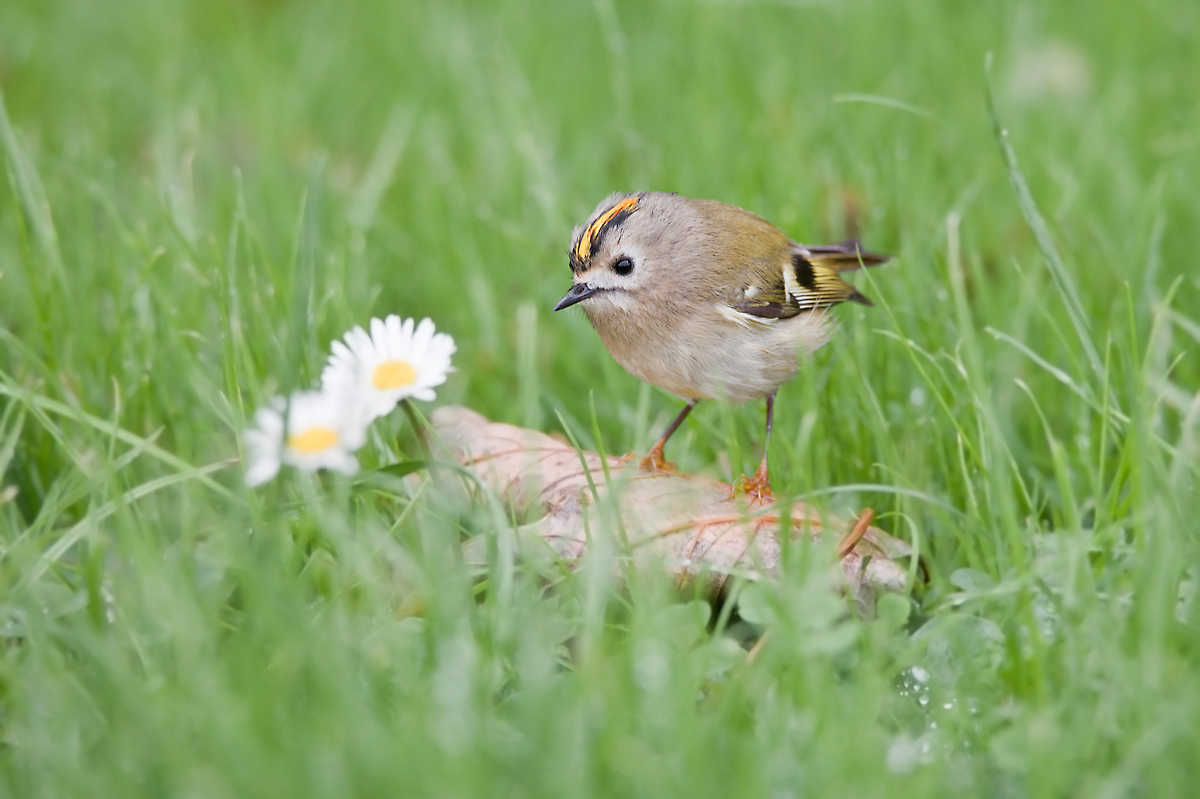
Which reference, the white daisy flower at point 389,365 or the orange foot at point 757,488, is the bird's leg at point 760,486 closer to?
the orange foot at point 757,488

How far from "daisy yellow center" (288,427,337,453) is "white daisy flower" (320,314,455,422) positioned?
11cm

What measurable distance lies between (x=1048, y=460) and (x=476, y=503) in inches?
56.8

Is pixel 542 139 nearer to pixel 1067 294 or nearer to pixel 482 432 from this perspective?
pixel 482 432

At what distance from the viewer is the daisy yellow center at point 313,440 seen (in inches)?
75.4

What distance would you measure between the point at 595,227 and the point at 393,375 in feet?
2.66

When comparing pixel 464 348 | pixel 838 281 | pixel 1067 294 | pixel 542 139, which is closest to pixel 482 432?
pixel 464 348

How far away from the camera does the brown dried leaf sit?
85.4 inches

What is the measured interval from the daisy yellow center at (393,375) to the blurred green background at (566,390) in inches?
6.2

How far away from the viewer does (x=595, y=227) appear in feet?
9.12

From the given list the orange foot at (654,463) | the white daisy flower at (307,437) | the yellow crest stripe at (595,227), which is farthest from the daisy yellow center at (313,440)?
the yellow crest stripe at (595,227)

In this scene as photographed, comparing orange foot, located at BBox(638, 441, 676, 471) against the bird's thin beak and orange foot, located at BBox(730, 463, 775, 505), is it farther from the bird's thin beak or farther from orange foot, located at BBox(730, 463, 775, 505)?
the bird's thin beak

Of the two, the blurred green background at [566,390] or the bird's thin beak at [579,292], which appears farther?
the bird's thin beak at [579,292]

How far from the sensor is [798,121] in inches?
176

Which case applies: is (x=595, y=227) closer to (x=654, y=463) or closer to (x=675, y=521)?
(x=654, y=463)
